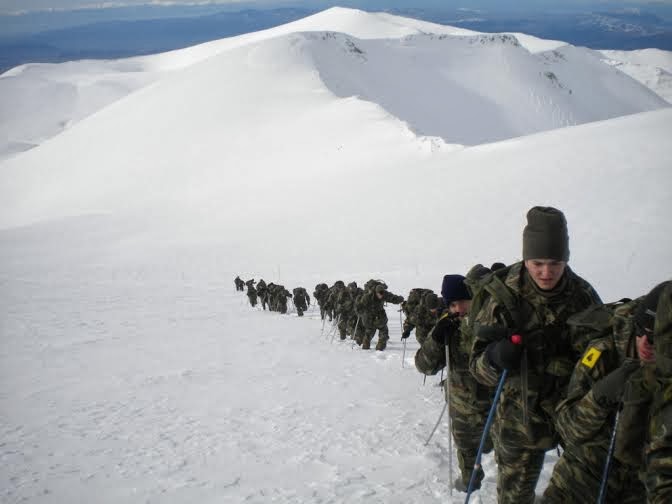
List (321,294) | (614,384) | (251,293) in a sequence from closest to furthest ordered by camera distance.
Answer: (614,384) < (321,294) < (251,293)

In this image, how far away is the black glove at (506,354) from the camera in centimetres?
299

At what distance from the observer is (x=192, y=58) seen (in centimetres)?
17762

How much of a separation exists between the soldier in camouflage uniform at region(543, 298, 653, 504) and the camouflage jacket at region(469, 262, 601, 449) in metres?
0.16

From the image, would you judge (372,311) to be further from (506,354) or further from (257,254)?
(257,254)

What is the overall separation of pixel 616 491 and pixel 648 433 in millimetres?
712

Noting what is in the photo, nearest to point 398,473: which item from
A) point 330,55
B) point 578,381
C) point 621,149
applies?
point 578,381

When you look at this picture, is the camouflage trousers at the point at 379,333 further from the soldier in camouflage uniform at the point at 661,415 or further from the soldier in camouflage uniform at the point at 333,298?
the soldier in camouflage uniform at the point at 661,415

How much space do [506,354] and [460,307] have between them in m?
1.33

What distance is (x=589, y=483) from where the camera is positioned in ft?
9.64

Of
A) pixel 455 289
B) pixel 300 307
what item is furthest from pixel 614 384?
pixel 300 307

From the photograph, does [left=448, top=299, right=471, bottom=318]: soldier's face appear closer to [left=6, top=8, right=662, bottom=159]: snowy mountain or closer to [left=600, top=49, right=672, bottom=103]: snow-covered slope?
[left=6, top=8, right=662, bottom=159]: snowy mountain

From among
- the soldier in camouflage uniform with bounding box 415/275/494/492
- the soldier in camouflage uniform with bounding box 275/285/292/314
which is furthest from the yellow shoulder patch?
the soldier in camouflage uniform with bounding box 275/285/292/314

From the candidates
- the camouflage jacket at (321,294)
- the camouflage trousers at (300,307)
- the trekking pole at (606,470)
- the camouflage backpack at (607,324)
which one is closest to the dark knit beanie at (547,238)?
the camouflage backpack at (607,324)

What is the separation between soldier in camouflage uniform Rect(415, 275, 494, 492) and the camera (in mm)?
4289
